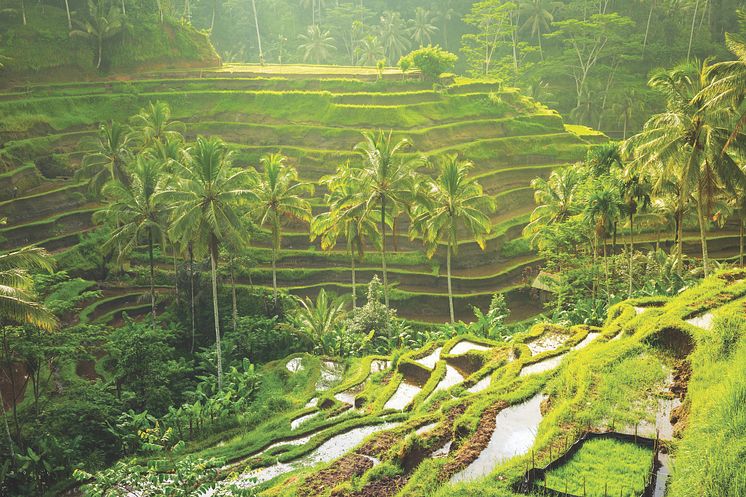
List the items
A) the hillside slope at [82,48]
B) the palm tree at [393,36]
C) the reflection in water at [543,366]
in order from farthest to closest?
the palm tree at [393,36] → the hillside slope at [82,48] → the reflection in water at [543,366]

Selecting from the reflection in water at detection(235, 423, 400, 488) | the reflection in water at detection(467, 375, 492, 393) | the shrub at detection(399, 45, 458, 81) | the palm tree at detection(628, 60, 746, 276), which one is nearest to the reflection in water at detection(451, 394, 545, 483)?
the reflection in water at detection(467, 375, 492, 393)

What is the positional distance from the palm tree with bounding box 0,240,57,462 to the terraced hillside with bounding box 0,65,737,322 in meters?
14.1

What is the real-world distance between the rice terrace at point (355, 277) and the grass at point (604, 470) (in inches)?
2.1

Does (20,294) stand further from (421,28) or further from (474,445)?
(421,28)

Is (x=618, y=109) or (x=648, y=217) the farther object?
(x=618, y=109)

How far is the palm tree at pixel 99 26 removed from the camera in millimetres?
48688

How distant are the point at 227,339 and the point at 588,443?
17347mm

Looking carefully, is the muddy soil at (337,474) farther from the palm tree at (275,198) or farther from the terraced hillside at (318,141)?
the terraced hillside at (318,141)

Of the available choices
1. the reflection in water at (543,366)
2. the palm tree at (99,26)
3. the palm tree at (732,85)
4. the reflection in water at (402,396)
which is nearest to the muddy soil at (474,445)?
the reflection in water at (543,366)

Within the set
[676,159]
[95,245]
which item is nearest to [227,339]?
[95,245]

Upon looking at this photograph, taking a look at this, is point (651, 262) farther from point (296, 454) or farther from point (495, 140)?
point (296, 454)

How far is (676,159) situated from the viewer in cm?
2202

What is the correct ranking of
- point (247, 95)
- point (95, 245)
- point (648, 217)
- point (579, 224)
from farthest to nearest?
point (247, 95)
point (95, 245)
point (648, 217)
point (579, 224)

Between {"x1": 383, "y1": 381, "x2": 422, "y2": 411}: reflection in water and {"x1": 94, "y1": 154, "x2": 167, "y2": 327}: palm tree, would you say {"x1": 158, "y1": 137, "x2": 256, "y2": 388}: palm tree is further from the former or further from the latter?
{"x1": 383, "y1": 381, "x2": 422, "y2": 411}: reflection in water
